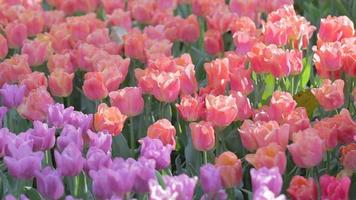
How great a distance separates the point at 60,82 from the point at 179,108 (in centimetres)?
44

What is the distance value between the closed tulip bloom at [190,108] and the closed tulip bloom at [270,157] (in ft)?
1.18

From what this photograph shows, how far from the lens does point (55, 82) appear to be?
2623 mm

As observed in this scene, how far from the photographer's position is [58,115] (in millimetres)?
2318

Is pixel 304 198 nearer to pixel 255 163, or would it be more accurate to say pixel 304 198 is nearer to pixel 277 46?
pixel 255 163

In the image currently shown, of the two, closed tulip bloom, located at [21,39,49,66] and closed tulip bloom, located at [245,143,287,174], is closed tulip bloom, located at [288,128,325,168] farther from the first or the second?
closed tulip bloom, located at [21,39,49,66]

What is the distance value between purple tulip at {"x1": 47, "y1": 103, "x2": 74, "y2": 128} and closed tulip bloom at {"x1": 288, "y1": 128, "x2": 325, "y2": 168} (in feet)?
2.03

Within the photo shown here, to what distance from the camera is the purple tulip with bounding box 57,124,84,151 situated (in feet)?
7.00

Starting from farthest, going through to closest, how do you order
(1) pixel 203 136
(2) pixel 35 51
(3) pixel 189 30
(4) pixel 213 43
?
Result: (3) pixel 189 30, (4) pixel 213 43, (2) pixel 35 51, (1) pixel 203 136

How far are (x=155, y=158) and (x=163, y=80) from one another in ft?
1.40

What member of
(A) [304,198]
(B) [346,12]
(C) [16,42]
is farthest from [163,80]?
(B) [346,12]

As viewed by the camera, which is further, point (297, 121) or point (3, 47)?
point (3, 47)

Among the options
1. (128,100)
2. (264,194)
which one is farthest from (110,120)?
(264,194)

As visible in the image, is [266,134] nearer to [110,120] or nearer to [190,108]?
[190,108]

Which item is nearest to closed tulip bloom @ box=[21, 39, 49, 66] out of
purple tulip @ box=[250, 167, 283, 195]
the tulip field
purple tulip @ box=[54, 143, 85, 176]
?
the tulip field
